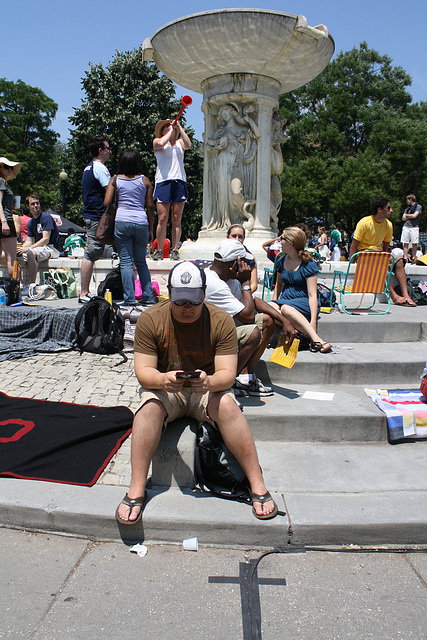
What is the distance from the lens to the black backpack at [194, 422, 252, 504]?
3053mm

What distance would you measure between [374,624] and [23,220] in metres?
9.88

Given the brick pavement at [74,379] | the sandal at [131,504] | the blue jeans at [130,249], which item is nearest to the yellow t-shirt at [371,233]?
the blue jeans at [130,249]

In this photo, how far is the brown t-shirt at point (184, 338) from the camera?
305cm

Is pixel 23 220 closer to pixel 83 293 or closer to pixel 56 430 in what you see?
pixel 83 293

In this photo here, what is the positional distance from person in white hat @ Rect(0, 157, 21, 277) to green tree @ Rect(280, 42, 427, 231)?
80.3 feet

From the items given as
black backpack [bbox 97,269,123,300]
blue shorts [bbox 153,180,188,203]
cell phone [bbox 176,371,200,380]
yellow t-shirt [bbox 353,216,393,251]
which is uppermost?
blue shorts [bbox 153,180,188,203]

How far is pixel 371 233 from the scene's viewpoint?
755 cm

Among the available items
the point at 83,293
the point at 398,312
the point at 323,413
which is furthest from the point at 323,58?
the point at 323,413

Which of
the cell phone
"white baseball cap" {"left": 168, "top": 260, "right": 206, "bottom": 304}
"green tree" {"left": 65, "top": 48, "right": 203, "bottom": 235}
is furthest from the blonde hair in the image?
"green tree" {"left": 65, "top": 48, "right": 203, "bottom": 235}

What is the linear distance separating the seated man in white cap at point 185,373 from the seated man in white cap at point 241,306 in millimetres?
898

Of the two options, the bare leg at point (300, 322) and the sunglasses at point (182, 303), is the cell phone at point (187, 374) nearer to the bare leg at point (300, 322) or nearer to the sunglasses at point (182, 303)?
the sunglasses at point (182, 303)

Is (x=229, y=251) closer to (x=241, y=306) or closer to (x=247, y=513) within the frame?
(x=241, y=306)

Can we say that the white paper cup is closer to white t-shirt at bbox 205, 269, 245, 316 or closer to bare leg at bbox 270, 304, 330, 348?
white t-shirt at bbox 205, 269, 245, 316

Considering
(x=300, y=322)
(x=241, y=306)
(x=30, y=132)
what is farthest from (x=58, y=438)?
(x=30, y=132)
